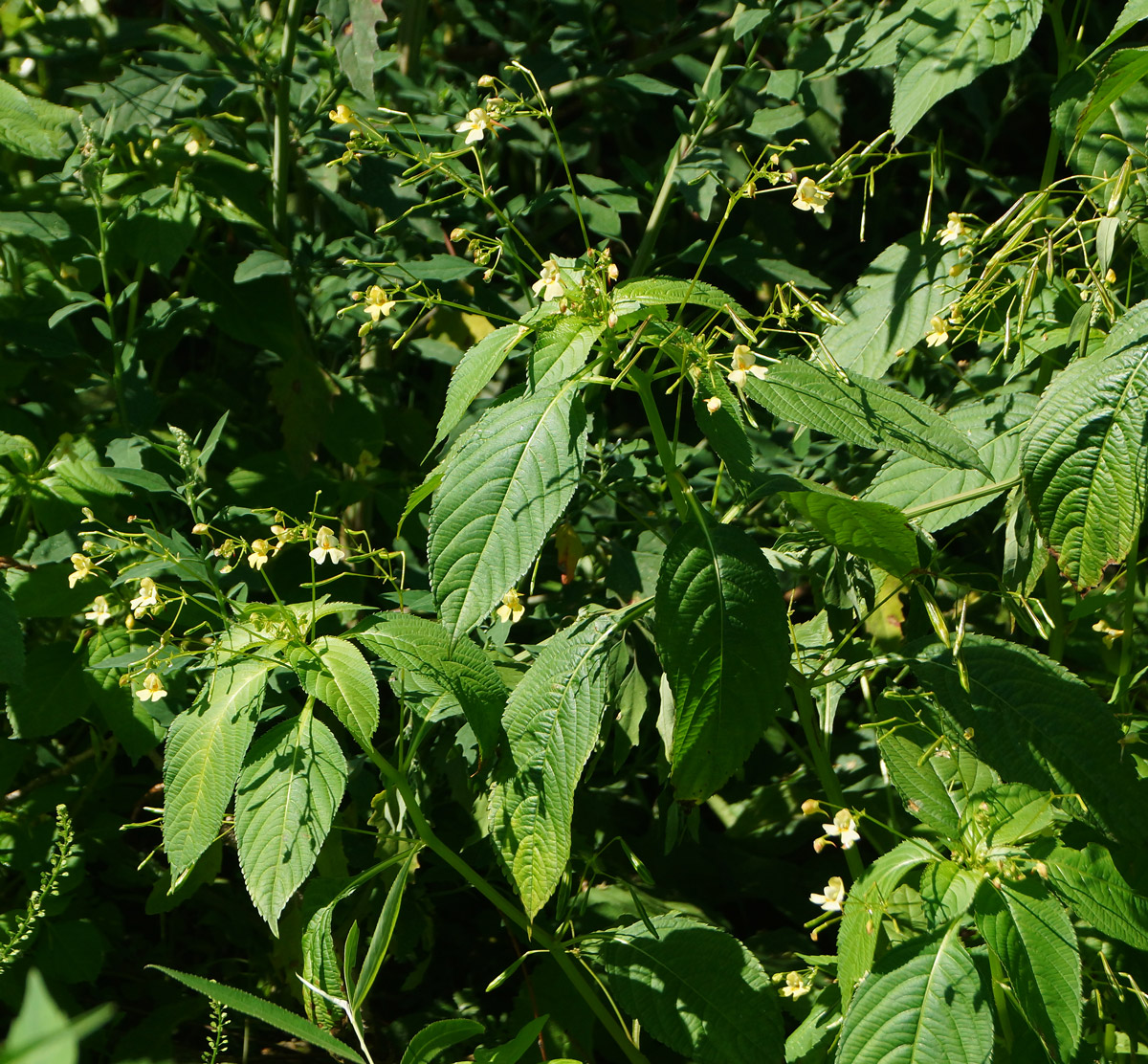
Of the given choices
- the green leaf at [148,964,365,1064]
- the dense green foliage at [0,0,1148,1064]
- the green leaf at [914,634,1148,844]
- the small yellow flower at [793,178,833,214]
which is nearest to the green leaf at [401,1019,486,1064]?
the dense green foliage at [0,0,1148,1064]

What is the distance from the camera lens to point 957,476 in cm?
152

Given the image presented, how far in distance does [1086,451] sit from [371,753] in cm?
89

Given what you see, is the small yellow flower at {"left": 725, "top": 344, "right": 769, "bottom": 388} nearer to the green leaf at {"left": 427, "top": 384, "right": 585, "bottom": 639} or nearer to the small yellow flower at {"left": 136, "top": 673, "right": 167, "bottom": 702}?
the green leaf at {"left": 427, "top": 384, "right": 585, "bottom": 639}

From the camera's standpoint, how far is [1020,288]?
1.53 metres

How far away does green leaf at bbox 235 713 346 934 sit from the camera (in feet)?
4.15

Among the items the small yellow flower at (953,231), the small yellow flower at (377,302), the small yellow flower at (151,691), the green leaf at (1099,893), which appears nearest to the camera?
the green leaf at (1099,893)

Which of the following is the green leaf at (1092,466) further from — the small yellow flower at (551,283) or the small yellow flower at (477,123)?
the small yellow flower at (477,123)

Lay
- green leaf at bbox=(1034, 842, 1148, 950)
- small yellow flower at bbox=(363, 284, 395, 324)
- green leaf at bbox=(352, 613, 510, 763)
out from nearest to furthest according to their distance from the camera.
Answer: green leaf at bbox=(1034, 842, 1148, 950) < green leaf at bbox=(352, 613, 510, 763) < small yellow flower at bbox=(363, 284, 395, 324)

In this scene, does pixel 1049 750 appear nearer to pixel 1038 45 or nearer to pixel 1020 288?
pixel 1020 288

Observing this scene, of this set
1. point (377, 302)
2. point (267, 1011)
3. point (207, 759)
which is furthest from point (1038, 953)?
point (377, 302)

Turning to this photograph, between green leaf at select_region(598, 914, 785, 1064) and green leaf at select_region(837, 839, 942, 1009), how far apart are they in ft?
0.56

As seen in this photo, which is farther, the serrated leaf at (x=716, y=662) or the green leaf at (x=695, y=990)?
the green leaf at (x=695, y=990)

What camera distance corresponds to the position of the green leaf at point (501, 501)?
1063 millimetres

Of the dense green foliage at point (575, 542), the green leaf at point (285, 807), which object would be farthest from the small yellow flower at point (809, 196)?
the green leaf at point (285, 807)
